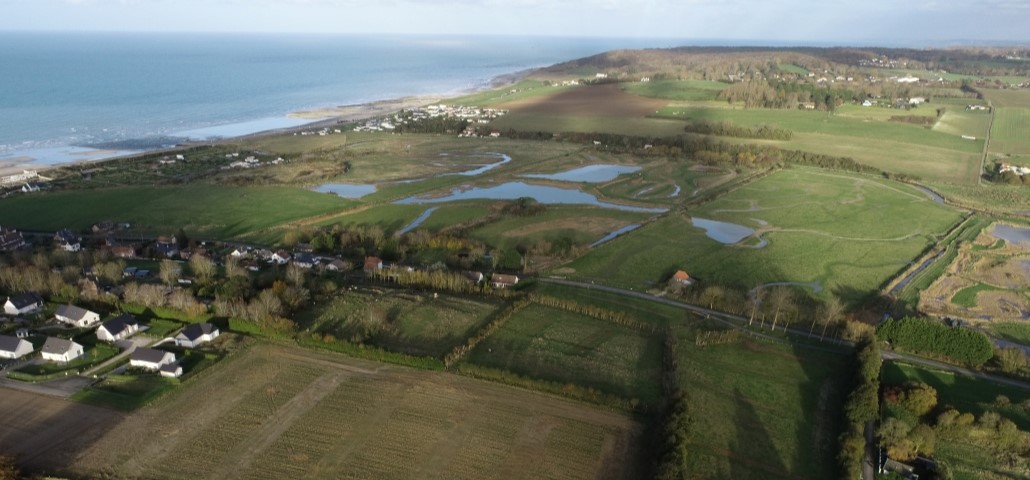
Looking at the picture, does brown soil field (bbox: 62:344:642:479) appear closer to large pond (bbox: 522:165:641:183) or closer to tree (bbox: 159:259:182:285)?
tree (bbox: 159:259:182:285)

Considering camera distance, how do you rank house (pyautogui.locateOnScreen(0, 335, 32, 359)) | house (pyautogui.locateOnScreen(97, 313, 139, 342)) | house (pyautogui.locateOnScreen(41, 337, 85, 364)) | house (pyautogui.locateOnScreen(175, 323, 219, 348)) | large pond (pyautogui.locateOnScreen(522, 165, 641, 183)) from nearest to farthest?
house (pyautogui.locateOnScreen(41, 337, 85, 364)) < house (pyautogui.locateOnScreen(0, 335, 32, 359)) < house (pyautogui.locateOnScreen(175, 323, 219, 348)) < house (pyautogui.locateOnScreen(97, 313, 139, 342)) < large pond (pyautogui.locateOnScreen(522, 165, 641, 183))

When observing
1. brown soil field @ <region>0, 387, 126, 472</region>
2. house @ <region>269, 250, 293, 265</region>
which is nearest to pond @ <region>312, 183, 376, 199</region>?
house @ <region>269, 250, 293, 265</region>

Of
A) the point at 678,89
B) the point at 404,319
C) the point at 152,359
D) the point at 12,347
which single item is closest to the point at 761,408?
the point at 404,319

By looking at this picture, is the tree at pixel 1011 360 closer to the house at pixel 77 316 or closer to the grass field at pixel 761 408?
the grass field at pixel 761 408

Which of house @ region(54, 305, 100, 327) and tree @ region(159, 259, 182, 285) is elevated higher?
tree @ region(159, 259, 182, 285)

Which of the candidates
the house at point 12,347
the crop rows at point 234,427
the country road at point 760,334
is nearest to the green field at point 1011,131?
the country road at point 760,334

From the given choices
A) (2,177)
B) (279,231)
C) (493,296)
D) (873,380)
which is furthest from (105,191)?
(873,380)

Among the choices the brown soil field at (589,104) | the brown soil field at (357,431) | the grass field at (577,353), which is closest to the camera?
the brown soil field at (357,431)
